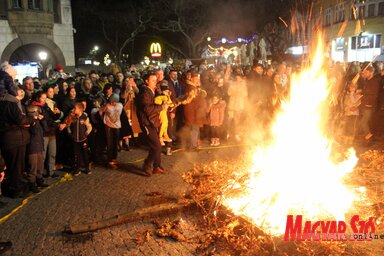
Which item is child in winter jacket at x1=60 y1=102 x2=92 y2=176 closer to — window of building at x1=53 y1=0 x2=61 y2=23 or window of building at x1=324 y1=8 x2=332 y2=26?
window of building at x1=53 y1=0 x2=61 y2=23

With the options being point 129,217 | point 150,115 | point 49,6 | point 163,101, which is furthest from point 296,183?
point 49,6

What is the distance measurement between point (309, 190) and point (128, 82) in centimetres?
576

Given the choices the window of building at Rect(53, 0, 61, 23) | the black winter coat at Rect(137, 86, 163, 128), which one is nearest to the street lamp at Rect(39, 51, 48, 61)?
the window of building at Rect(53, 0, 61, 23)

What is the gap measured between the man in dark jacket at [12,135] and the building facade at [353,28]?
95.4 ft

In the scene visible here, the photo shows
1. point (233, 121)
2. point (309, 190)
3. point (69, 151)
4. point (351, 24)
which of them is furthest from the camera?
point (351, 24)

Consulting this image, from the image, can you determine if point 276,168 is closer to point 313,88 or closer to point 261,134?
point 313,88

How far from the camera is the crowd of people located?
6879mm

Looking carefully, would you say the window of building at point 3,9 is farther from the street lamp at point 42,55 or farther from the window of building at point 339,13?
the window of building at point 339,13

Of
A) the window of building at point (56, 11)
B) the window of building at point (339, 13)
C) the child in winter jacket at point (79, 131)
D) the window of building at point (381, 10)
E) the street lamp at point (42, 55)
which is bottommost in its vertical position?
the child in winter jacket at point (79, 131)

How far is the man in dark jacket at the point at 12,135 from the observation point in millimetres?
6336

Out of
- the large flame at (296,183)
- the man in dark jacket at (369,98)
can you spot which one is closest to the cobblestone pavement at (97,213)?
the large flame at (296,183)

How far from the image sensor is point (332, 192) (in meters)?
6.18

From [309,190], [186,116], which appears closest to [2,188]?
[186,116]

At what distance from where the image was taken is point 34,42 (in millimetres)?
23609
